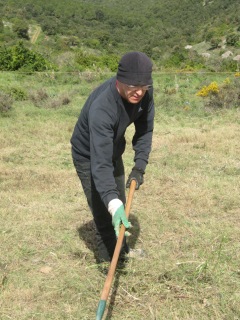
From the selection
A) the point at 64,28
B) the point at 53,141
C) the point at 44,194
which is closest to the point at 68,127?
the point at 53,141

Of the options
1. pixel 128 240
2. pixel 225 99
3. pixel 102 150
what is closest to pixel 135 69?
pixel 102 150

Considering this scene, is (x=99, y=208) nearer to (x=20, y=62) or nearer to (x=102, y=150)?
(x=102, y=150)

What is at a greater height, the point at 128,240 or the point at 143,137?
the point at 143,137

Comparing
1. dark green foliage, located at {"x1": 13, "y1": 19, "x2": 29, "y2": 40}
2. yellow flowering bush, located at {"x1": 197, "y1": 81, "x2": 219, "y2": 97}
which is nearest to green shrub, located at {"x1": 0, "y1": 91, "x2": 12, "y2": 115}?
yellow flowering bush, located at {"x1": 197, "y1": 81, "x2": 219, "y2": 97}

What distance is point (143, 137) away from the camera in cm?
276

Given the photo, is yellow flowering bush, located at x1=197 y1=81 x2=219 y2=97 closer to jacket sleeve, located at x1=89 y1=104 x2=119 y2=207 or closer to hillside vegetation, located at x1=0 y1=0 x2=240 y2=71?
jacket sleeve, located at x1=89 y1=104 x2=119 y2=207

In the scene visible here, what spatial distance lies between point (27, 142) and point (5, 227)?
11.1ft

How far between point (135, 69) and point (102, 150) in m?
0.47

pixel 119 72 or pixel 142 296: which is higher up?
pixel 119 72

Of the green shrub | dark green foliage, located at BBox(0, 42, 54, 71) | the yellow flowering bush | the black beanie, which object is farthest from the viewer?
dark green foliage, located at BBox(0, 42, 54, 71)

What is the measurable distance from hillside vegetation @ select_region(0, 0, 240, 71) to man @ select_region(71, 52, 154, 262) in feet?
96.3

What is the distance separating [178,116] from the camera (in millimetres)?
8680

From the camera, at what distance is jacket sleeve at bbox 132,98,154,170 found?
2660 mm

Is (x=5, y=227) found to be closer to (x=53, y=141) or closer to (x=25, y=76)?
(x=53, y=141)
